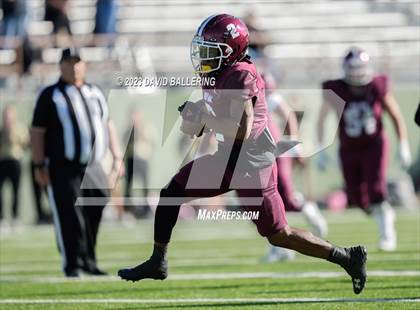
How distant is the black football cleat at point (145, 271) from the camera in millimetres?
5051

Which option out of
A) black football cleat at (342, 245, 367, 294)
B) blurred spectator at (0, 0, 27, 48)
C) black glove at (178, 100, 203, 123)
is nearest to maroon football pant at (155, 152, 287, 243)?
black glove at (178, 100, 203, 123)

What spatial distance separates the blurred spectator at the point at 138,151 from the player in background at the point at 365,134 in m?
5.24

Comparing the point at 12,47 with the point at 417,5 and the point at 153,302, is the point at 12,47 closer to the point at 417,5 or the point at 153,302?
the point at 417,5

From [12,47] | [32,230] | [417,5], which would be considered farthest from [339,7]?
[32,230]

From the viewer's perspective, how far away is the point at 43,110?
24.3ft

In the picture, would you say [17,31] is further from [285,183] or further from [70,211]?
[70,211]

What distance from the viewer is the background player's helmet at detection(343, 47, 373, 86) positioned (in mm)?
8984

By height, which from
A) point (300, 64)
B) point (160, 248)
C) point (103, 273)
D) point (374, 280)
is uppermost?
point (160, 248)

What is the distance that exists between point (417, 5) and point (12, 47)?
7761mm

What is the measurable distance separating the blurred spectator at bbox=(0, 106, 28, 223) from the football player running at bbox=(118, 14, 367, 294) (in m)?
8.43

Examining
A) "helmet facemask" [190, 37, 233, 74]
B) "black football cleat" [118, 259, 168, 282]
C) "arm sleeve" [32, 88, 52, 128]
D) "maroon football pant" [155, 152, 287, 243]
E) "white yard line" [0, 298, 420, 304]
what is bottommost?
"white yard line" [0, 298, 420, 304]

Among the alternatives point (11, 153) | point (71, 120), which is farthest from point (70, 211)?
point (11, 153)

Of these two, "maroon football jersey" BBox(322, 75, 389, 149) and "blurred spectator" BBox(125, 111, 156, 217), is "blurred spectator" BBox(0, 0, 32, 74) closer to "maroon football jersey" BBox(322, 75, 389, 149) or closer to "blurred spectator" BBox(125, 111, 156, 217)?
"blurred spectator" BBox(125, 111, 156, 217)

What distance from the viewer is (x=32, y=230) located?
13352 mm
